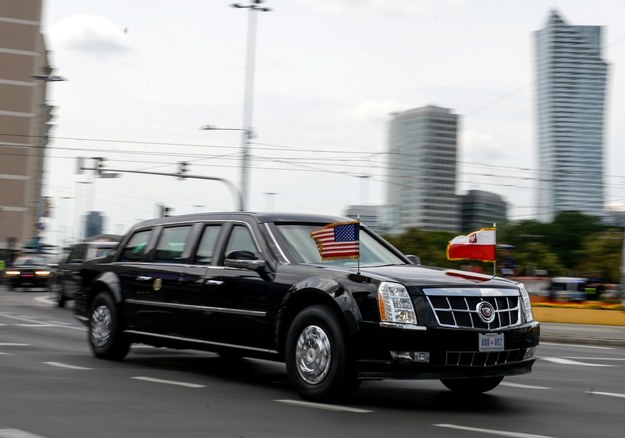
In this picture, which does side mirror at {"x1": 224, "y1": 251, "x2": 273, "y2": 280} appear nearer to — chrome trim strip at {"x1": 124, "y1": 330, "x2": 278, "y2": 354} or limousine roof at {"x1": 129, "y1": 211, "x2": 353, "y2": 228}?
limousine roof at {"x1": 129, "y1": 211, "x2": 353, "y2": 228}

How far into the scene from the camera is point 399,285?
8164 millimetres

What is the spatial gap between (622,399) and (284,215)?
339cm

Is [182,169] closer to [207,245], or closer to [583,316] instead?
[583,316]

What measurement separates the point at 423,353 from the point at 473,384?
1.47 meters

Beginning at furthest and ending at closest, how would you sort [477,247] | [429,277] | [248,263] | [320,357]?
[477,247] → [248,263] → [429,277] → [320,357]

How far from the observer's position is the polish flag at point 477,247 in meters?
10.4

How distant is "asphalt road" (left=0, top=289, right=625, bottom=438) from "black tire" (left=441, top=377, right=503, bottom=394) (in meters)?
0.11

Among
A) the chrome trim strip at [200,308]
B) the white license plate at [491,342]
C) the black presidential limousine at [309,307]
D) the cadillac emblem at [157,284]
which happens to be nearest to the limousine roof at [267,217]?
the black presidential limousine at [309,307]

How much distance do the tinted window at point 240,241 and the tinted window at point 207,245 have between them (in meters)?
0.24

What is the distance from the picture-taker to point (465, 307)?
8250 mm

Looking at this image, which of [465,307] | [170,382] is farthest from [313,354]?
[170,382]

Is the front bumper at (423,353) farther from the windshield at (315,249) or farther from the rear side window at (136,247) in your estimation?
the rear side window at (136,247)

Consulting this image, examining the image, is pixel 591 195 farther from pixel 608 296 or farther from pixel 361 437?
pixel 361 437

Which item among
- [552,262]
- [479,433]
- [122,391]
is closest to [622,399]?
[479,433]
